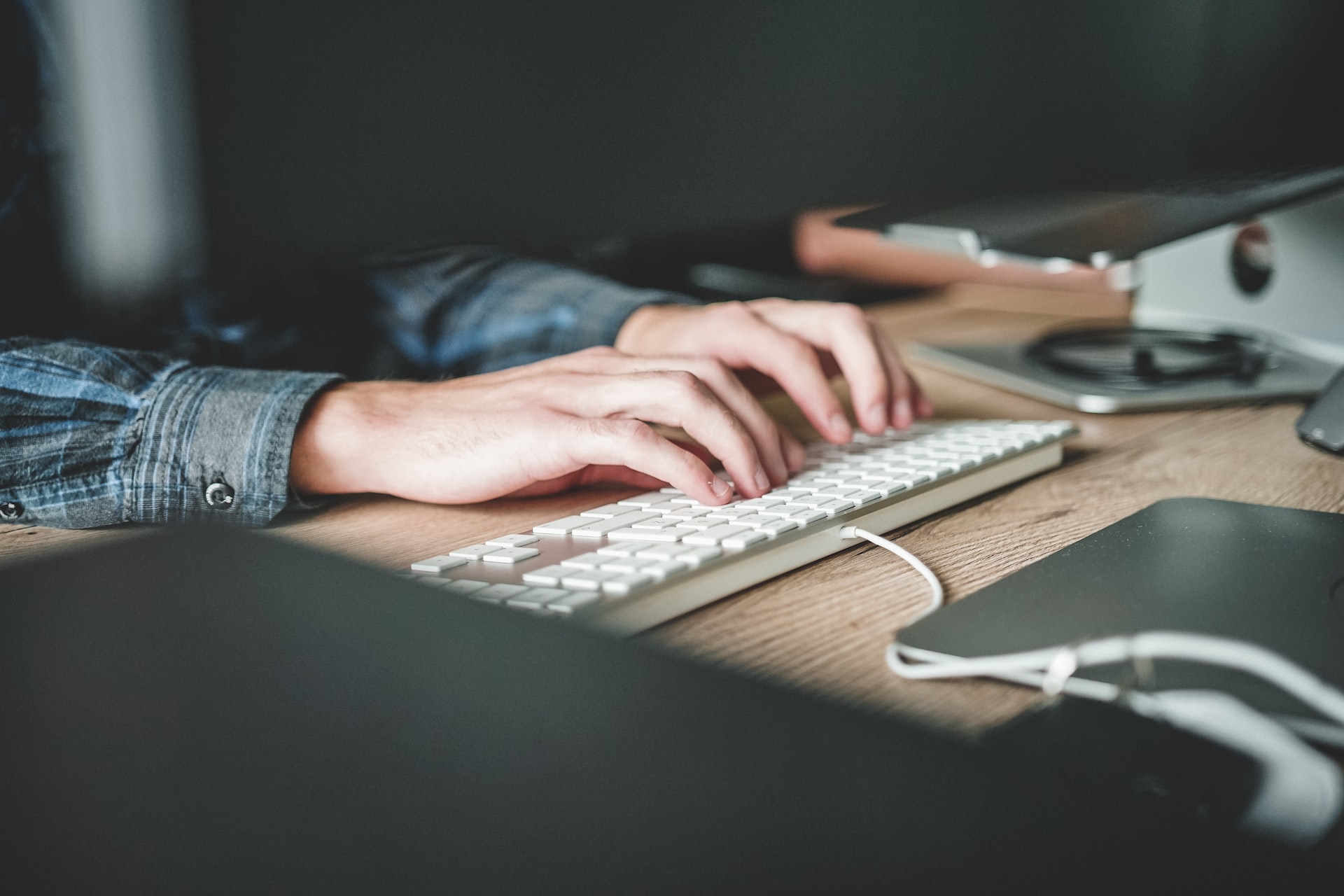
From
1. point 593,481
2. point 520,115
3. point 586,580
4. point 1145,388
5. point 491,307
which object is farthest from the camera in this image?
point 491,307

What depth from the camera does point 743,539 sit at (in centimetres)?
45

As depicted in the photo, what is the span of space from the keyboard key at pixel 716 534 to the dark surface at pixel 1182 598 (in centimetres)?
10

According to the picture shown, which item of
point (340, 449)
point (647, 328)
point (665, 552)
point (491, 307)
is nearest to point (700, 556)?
Result: point (665, 552)

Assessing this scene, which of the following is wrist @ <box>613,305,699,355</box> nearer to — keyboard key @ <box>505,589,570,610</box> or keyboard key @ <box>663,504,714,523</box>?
keyboard key @ <box>663,504,714,523</box>

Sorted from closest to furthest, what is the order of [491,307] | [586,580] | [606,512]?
[586,580] → [606,512] → [491,307]

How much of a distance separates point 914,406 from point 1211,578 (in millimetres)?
316

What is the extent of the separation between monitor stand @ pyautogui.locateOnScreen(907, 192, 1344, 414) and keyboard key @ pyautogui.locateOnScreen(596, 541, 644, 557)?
0.48 meters

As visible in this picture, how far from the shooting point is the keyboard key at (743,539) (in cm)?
44

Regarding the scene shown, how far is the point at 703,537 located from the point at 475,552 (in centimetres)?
10

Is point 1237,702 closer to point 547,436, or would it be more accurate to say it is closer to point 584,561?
point 584,561

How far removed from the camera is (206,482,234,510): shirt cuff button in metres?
0.57

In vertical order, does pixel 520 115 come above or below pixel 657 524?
above

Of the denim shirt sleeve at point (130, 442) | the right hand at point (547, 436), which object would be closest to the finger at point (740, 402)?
the right hand at point (547, 436)

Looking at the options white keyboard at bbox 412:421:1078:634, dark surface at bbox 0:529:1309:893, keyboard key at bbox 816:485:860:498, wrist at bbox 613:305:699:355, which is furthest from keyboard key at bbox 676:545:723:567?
wrist at bbox 613:305:699:355
